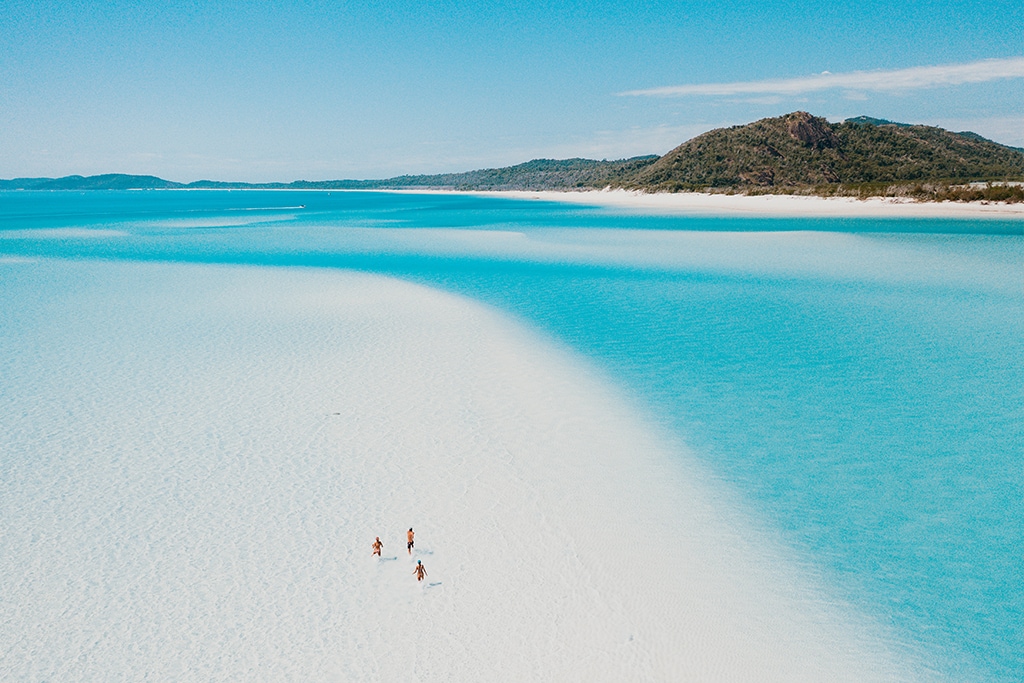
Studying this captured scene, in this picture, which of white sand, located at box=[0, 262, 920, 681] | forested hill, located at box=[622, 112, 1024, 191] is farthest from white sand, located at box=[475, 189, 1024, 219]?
white sand, located at box=[0, 262, 920, 681]

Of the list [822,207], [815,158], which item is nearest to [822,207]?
[822,207]

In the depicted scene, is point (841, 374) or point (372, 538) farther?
point (841, 374)

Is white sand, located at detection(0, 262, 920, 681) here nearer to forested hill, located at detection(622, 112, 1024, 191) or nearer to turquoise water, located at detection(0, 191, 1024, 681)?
turquoise water, located at detection(0, 191, 1024, 681)

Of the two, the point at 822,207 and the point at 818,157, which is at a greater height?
the point at 818,157

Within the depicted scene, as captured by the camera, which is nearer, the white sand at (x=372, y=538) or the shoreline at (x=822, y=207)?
the white sand at (x=372, y=538)

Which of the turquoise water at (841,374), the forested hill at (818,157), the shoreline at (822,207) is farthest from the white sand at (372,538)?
the forested hill at (818,157)

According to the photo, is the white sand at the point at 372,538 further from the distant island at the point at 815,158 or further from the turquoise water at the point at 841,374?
the distant island at the point at 815,158

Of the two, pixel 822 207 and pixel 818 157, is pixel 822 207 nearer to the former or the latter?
pixel 822 207
